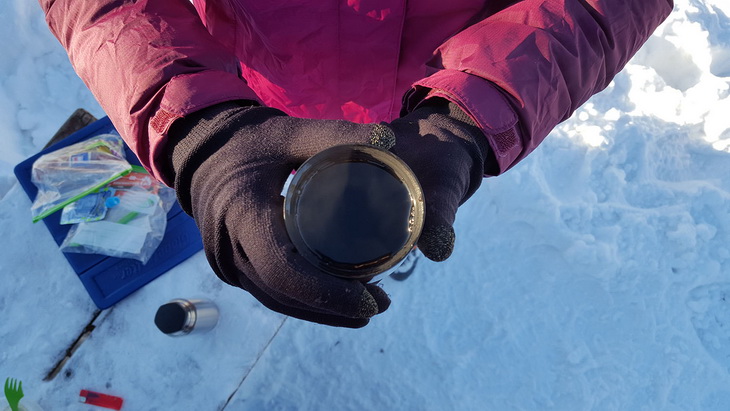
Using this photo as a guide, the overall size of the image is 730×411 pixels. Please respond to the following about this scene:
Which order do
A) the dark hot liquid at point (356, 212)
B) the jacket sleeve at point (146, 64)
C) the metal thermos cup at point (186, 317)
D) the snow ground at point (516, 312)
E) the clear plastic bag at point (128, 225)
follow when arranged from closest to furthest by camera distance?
the dark hot liquid at point (356, 212)
the jacket sleeve at point (146, 64)
the metal thermos cup at point (186, 317)
the snow ground at point (516, 312)
the clear plastic bag at point (128, 225)

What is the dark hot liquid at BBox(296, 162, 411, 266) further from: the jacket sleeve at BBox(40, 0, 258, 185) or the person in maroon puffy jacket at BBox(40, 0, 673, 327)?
the jacket sleeve at BBox(40, 0, 258, 185)

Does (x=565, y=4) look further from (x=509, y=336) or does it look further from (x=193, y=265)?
(x=193, y=265)

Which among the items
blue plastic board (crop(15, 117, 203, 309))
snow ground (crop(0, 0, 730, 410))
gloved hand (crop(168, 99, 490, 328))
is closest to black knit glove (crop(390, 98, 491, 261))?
gloved hand (crop(168, 99, 490, 328))

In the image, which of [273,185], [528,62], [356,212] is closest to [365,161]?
[356,212]

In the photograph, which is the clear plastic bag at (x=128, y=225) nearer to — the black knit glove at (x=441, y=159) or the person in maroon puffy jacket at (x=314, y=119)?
the person in maroon puffy jacket at (x=314, y=119)

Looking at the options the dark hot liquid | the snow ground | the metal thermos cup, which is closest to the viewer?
the dark hot liquid

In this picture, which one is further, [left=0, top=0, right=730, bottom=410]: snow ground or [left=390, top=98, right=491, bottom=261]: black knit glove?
[left=0, top=0, right=730, bottom=410]: snow ground

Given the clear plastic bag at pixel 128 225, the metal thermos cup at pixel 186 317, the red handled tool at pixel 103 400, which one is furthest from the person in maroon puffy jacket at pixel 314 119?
the red handled tool at pixel 103 400

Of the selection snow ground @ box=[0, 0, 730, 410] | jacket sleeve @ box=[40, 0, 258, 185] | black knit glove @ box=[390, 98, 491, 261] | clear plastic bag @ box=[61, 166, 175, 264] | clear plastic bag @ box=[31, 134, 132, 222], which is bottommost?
snow ground @ box=[0, 0, 730, 410]

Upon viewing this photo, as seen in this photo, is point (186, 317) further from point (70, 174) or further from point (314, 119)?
point (314, 119)
